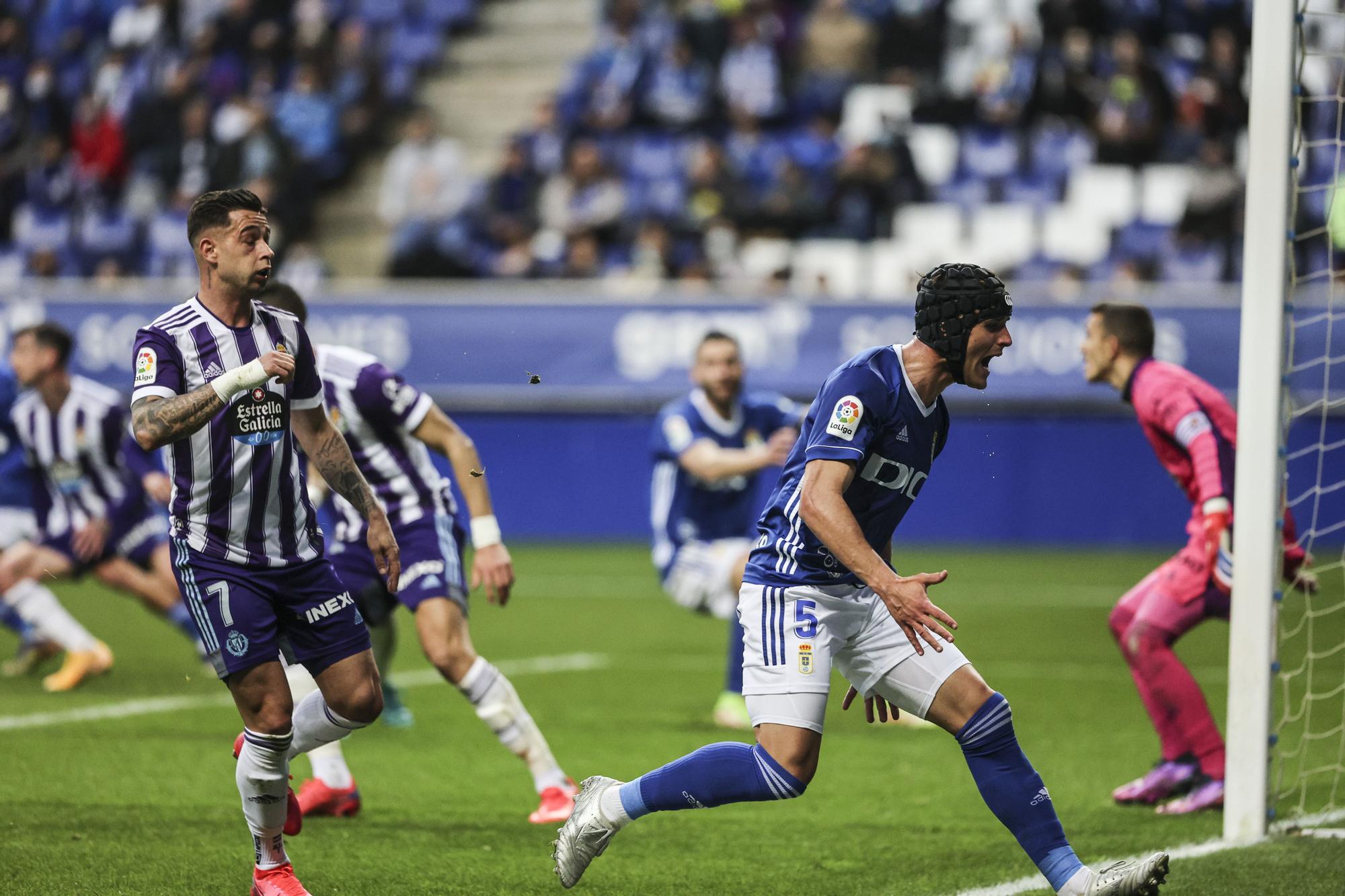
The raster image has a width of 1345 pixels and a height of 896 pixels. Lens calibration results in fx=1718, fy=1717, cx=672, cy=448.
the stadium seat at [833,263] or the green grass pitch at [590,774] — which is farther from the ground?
the stadium seat at [833,263]

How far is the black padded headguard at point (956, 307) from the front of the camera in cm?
478

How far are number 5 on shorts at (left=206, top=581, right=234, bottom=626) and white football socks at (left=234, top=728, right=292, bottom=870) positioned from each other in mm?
364

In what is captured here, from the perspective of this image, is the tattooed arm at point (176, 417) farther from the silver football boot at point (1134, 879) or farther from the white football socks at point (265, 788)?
the silver football boot at point (1134, 879)

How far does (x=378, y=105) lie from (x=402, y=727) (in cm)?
1503

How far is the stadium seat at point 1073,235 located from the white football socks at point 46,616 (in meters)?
11.6

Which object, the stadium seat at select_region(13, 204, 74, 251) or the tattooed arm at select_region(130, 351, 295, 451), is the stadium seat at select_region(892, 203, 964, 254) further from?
the tattooed arm at select_region(130, 351, 295, 451)

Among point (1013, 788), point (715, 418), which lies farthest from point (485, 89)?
point (1013, 788)

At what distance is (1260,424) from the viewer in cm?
610

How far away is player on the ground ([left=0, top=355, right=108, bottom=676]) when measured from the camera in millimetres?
10258

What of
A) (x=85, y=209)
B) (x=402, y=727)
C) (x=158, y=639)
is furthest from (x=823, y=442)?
(x=85, y=209)

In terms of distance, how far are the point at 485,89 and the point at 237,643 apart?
19264 mm

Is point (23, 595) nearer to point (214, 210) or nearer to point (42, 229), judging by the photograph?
point (214, 210)

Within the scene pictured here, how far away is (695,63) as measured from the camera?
20766mm

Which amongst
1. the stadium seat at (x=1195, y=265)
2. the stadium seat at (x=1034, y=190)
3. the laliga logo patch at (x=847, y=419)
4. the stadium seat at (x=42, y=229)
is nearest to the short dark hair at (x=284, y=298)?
the laliga logo patch at (x=847, y=419)
